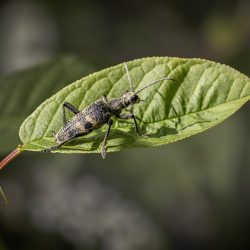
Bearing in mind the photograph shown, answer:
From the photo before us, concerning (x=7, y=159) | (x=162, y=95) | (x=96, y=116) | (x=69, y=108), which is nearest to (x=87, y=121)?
(x=96, y=116)

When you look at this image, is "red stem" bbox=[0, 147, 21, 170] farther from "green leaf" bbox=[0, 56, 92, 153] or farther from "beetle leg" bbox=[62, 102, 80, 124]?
"green leaf" bbox=[0, 56, 92, 153]

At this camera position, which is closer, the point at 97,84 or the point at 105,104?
the point at 97,84

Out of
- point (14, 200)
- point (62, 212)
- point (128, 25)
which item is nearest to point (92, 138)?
point (62, 212)

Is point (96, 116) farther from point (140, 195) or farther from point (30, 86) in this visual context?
point (140, 195)

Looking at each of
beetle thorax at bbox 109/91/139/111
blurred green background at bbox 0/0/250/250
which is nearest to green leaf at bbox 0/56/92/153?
beetle thorax at bbox 109/91/139/111

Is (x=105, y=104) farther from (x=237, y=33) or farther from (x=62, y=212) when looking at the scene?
(x=237, y=33)

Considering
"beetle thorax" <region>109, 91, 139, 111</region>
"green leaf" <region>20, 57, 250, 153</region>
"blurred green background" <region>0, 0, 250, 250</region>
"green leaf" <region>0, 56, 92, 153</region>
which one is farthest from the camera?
"blurred green background" <region>0, 0, 250, 250</region>
